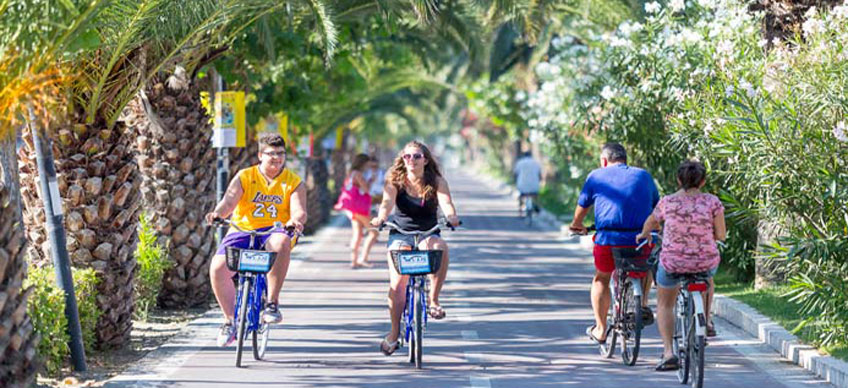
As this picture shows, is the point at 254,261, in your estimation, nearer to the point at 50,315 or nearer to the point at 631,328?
the point at 50,315

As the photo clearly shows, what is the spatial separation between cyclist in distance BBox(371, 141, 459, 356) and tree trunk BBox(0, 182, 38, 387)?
3076 millimetres

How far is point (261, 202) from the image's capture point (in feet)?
35.5

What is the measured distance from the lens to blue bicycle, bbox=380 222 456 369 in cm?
1031

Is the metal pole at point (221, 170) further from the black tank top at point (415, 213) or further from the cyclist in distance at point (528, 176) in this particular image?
the cyclist in distance at point (528, 176)

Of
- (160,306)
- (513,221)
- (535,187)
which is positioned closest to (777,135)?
(160,306)

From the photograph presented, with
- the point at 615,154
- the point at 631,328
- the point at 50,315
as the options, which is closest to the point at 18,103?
the point at 50,315

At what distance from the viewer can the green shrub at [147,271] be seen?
13.6 m

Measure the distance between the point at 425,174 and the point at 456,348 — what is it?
5.77 feet

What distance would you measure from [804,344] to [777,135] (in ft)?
5.64

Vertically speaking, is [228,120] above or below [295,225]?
above

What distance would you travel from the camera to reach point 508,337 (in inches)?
493

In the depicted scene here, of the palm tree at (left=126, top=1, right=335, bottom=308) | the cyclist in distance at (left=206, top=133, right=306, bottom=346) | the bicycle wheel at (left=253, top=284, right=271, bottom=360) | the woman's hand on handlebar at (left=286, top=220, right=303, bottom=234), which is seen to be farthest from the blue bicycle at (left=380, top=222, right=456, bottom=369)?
the palm tree at (left=126, top=1, right=335, bottom=308)

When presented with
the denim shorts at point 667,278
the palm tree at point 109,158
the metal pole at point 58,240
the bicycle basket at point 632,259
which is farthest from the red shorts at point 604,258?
the metal pole at point 58,240

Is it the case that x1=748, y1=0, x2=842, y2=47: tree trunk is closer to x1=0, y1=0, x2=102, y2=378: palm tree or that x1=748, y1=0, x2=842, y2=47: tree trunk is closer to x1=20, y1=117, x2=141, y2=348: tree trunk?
x1=20, y1=117, x2=141, y2=348: tree trunk
